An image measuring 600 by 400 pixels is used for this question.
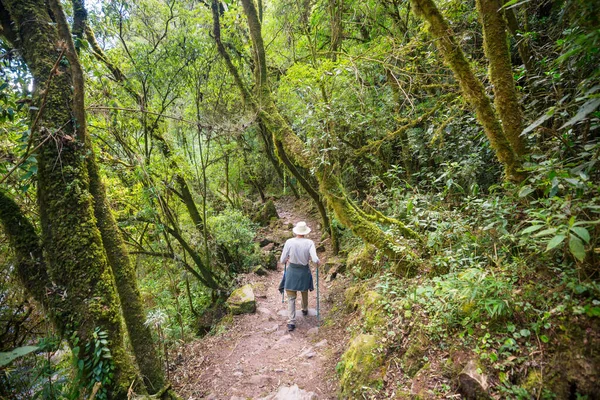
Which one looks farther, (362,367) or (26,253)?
(362,367)

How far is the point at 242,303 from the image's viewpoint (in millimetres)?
7262

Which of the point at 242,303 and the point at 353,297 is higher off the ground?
the point at 353,297

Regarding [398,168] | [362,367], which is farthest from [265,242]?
[362,367]

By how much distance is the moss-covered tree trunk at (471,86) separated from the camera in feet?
10.4

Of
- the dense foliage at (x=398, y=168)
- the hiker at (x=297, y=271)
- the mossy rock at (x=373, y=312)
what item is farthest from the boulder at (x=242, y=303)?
the mossy rock at (x=373, y=312)

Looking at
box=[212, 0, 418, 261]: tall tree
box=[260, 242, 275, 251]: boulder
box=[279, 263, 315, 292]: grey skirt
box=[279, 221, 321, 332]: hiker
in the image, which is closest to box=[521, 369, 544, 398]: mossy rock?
box=[212, 0, 418, 261]: tall tree

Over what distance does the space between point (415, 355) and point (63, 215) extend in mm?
4224

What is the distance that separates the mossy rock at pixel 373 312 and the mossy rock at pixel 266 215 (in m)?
11.1

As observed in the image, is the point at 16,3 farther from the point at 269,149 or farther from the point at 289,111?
the point at 269,149

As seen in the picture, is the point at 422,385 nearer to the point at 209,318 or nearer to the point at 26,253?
the point at 26,253

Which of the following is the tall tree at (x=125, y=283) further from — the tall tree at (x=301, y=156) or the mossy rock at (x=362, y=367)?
the tall tree at (x=301, y=156)

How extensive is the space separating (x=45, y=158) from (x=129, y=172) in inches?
126

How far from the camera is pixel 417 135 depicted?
21.7 feet

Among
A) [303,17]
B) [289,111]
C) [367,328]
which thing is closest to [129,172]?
[289,111]
